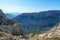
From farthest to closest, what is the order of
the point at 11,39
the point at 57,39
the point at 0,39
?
the point at 57,39
the point at 11,39
the point at 0,39

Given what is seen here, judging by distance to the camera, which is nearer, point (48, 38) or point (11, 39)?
point (11, 39)

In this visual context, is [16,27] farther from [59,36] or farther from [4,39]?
[59,36]

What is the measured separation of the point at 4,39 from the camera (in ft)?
169

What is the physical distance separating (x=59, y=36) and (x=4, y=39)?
105 m

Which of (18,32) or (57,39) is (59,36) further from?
(18,32)

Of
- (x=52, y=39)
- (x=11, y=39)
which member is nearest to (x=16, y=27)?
(x=11, y=39)

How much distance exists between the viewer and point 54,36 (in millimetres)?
151125

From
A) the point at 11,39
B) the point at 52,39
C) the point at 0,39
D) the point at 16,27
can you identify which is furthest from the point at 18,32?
the point at 52,39

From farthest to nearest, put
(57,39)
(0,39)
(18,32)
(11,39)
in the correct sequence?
(57,39)
(18,32)
(11,39)
(0,39)

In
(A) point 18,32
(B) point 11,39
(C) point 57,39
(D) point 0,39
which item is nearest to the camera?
(D) point 0,39

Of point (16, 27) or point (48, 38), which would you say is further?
point (48, 38)

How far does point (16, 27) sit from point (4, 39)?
4041 cm

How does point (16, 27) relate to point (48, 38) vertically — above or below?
above

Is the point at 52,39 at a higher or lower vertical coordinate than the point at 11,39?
lower
